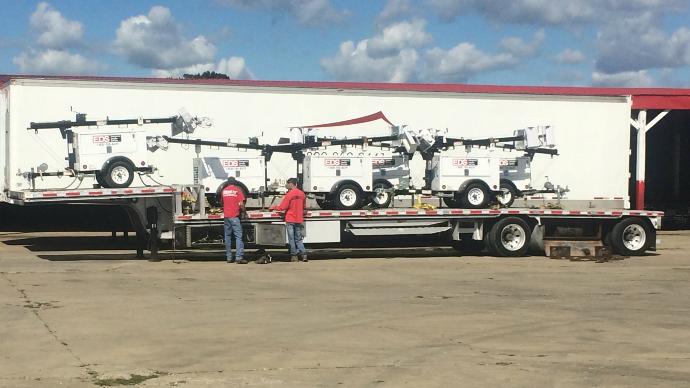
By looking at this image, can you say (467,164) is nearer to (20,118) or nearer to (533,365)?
(20,118)

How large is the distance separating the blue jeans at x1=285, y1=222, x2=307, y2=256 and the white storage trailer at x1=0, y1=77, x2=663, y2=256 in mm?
291

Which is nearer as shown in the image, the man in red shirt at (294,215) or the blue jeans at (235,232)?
the blue jeans at (235,232)

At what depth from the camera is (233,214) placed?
16.5 m

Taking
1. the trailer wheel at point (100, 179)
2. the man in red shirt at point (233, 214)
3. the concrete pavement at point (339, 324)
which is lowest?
the concrete pavement at point (339, 324)

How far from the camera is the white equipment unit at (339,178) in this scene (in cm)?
1798

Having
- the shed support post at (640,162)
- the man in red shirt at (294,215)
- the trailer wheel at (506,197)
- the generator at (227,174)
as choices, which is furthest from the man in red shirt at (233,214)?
the shed support post at (640,162)

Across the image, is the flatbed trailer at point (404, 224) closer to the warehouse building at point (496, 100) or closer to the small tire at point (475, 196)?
the small tire at point (475, 196)

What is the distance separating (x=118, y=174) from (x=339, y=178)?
169 inches

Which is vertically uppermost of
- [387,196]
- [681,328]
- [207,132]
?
[207,132]

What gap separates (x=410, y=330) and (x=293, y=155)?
30.5ft

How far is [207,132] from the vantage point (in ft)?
62.4

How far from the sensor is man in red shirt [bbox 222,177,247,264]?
53.9 feet

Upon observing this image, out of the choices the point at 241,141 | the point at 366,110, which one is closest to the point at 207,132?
the point at 241,141

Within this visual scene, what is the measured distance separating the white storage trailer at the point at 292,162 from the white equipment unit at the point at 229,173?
0.49 metres
